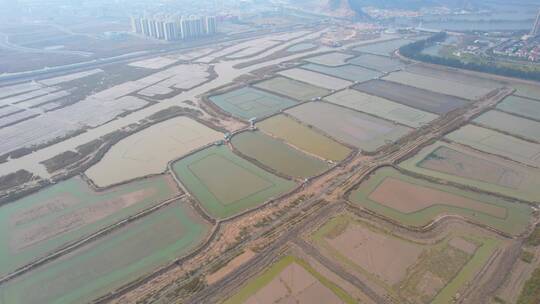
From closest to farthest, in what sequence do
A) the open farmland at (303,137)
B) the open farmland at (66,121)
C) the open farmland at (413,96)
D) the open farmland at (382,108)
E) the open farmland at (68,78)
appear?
the open farmland at (303,137) → the open farmland at (66,121) → the open farmland at (382,108) → the open farmland at (413,96) → the open farmland at (68,78)

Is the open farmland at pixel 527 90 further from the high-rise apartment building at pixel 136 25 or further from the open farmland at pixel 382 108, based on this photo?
the high-rise apartment building at pixel 136 25

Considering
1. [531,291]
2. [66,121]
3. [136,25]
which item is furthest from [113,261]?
[136,25]

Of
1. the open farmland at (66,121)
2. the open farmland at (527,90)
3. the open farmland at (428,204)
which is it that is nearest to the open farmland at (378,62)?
the open farmland at (527,90)

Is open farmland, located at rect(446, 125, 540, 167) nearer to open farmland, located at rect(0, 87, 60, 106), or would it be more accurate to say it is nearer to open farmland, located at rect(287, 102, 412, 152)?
open farmland, located at rect(287, 102, 412, 152)

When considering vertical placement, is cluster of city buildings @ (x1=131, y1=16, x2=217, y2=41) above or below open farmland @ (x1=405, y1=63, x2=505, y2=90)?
above

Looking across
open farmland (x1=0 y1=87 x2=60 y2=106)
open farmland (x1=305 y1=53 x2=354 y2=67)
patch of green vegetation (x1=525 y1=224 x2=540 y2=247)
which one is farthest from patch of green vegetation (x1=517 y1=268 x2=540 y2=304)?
open farmland (x1=0 y1=87 x2=60 y2=106)
